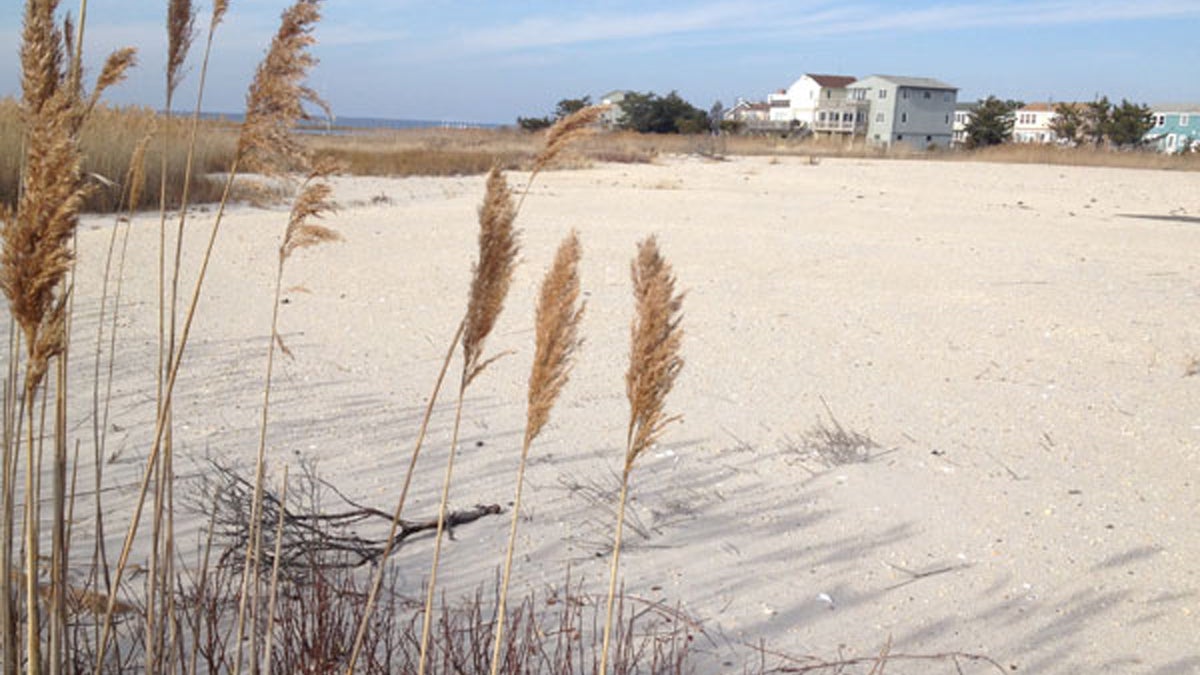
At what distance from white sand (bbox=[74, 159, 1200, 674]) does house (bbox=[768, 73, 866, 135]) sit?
5768 centimetres

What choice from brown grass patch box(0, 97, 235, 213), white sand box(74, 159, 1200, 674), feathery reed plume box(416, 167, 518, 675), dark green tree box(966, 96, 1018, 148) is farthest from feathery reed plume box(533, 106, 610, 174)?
dark green tree box(966, 96, 1018, 148)

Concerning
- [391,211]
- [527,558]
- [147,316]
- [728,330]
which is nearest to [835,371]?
[728,330]

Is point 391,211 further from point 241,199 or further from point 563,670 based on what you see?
point 563,670

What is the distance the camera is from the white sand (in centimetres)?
304

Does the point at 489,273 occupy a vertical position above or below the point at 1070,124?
below

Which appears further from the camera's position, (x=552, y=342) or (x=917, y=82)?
(x=917, y=82)

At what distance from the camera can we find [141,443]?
4.04 meters

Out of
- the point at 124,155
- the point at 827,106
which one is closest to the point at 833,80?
the point at 827,106

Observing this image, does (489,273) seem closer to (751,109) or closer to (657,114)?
(657,114)

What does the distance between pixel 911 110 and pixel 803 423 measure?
5224cm

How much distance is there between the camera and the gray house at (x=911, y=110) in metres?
52.6

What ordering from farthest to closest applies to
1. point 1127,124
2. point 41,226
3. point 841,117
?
point 841,117 < point 1127,124 < point 41,226

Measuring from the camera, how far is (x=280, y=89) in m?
1.60

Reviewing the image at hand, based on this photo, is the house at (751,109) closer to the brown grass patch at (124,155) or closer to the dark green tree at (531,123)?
the dark green tree at (531,123)
